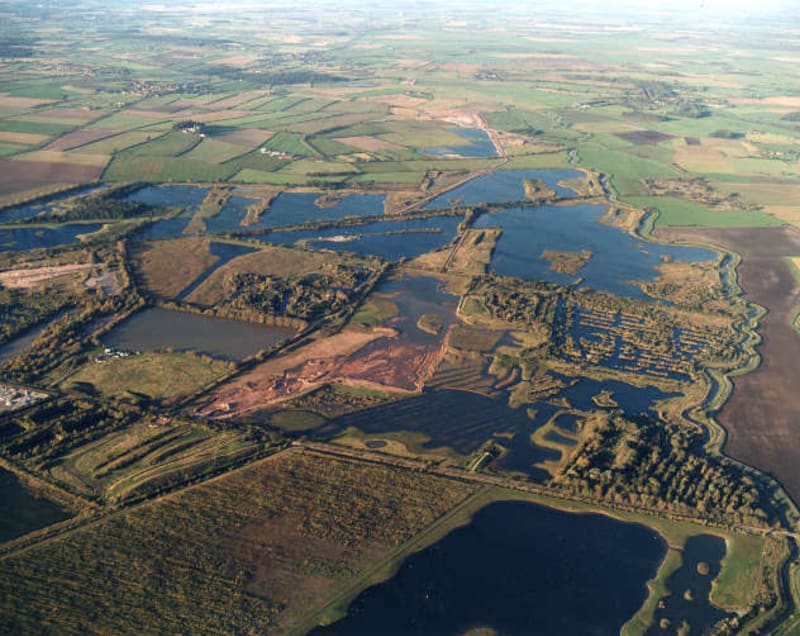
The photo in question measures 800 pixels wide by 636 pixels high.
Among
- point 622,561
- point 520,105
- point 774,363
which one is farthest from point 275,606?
point 520,105

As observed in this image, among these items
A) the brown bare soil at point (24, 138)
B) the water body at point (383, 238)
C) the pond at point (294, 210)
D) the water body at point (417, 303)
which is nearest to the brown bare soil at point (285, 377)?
the water body at point (417, 303)

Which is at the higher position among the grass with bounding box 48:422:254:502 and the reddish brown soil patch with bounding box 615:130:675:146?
the reddish brown soil patch with bounding box 615:130:675:146

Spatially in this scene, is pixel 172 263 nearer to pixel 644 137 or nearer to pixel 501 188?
pixel 501 188

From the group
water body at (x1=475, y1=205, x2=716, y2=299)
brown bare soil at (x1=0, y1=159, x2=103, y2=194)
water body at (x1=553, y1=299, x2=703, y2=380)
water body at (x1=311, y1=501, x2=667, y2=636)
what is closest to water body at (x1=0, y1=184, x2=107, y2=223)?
brown bare soil at (x1=0, y1=159, x2=103, y2=194)

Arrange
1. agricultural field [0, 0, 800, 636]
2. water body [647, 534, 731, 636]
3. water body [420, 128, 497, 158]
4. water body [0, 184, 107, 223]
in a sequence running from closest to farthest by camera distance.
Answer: water body [647, 534, 731, 636]
agricultural field [0, 0, 800, 636]
water body [0, 184, 107, 223]
water body [420, 128, 497, 158]

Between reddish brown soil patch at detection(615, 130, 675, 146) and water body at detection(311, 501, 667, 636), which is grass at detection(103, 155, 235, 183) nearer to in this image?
water body at detection(311, 501, 667, 636)

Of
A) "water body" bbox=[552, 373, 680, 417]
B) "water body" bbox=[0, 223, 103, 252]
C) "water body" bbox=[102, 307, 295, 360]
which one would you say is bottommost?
"water body" bbox=[552, 373, 680, 417]
